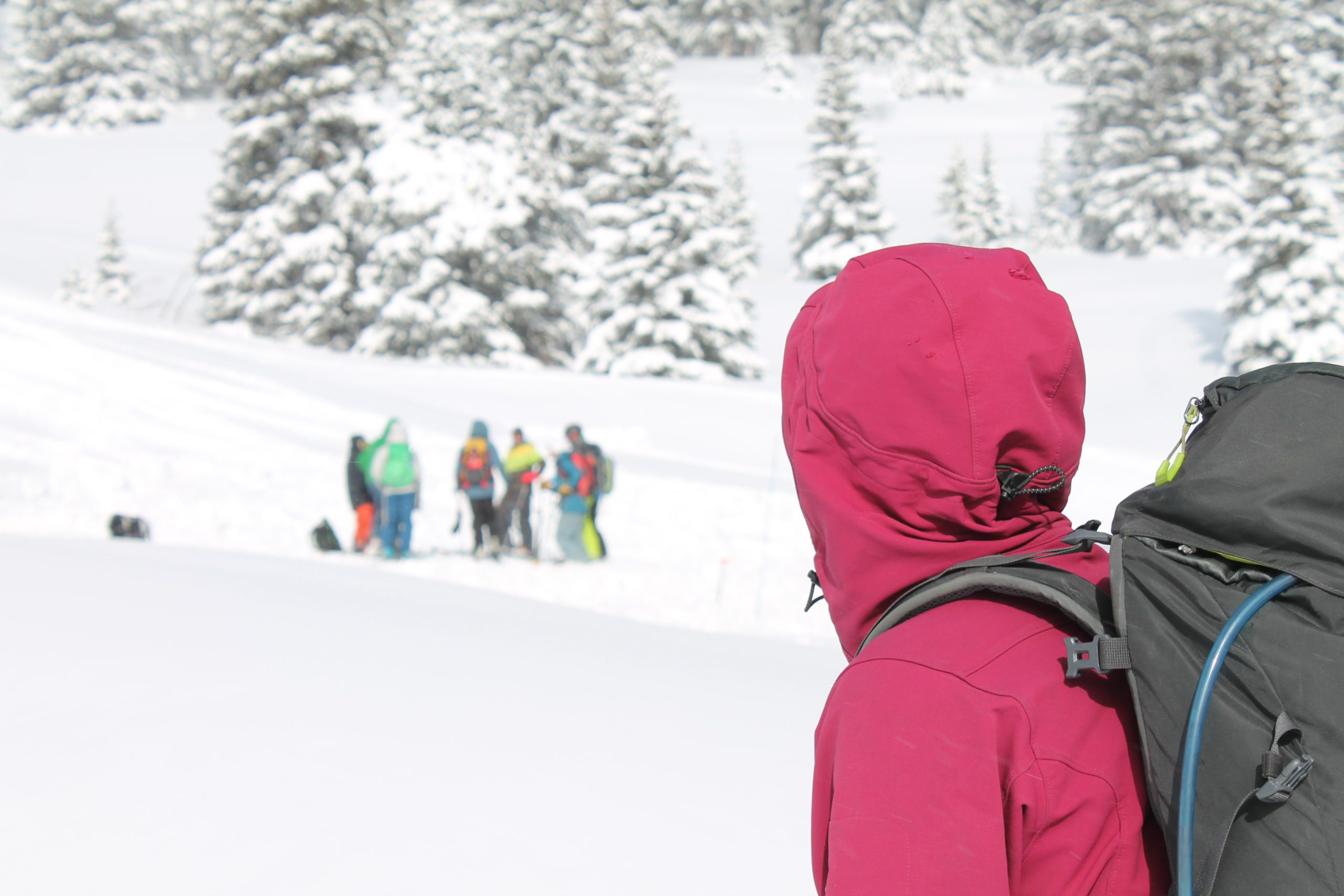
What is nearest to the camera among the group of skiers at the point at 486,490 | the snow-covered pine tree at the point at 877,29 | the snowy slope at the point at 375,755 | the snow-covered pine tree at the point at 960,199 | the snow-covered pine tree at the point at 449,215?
the snowy slope at the point at 375,755

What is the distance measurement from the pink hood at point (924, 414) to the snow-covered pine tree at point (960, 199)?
39.9 metres

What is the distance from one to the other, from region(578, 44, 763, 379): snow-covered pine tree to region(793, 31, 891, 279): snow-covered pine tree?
10.6m

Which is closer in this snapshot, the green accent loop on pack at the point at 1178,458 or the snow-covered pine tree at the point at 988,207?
the green accent loop on pack at the point at 1178,458

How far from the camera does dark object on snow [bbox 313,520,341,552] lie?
37.7 ft

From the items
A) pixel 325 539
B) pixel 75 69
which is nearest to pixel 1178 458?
pixel 325 539

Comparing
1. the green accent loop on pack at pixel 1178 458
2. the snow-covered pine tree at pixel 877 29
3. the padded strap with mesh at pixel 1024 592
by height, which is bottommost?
the padded strap with mesh at pixel 1024 592

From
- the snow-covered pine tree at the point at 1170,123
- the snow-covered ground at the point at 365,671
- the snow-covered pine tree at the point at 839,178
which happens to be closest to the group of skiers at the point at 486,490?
the snow-covered ground at the point at 365,671

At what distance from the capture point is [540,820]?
280 cm

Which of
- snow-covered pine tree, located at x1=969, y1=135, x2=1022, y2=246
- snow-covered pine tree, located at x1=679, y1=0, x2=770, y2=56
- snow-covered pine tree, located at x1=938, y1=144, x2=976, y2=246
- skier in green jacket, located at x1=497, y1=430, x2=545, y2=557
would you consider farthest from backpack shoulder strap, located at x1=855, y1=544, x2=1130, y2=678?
snow-covered pine tree, located at x1=679, y1=0, x2=770, y2=56

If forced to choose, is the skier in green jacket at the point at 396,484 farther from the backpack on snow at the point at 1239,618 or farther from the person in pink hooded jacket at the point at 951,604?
the backpack on snow at the point at 1239,618

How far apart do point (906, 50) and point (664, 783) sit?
6386 centimetres

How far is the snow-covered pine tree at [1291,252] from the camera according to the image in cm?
2338

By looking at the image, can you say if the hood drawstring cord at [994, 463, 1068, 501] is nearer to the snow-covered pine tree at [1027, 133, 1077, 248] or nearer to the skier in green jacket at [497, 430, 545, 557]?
the skier in green jacket at [497, 430, 545, 557]

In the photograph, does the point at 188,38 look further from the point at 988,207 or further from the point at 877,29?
the point at 988,207
